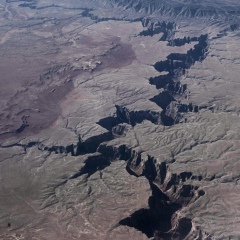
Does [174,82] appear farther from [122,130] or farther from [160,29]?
[160,29]

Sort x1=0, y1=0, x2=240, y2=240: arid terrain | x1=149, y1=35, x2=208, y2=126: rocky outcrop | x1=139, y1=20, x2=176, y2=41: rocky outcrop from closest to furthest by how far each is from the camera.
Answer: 1. x1=0, y1=0, x2=240, y2=240: arid terrain
2. x1=149, y1=35, x2=208, y2=126: rocky outcrop
3. x1=139, y1=20, x2=176, y2=41: rocky outcrop

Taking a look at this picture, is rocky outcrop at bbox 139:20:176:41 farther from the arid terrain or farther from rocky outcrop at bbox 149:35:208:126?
rocky outcrop at bbox 149:35:208:126

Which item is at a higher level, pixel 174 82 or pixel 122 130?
pixel 174 82

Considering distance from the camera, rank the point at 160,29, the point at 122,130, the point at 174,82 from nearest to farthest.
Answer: the point at 122,130, the point at 174,82, the point at 160,29

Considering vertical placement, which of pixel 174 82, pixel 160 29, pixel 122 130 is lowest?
pixel 122 130

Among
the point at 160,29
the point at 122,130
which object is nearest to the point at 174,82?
the point at 122,130

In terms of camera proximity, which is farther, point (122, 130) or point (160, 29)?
point (160, 29)

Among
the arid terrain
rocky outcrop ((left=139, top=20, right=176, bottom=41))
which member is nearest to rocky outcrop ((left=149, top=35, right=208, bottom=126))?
the arid terrain

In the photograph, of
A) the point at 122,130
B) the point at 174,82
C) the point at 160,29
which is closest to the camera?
the point at 122,130

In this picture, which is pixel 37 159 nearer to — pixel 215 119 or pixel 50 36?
pixel 215 119
